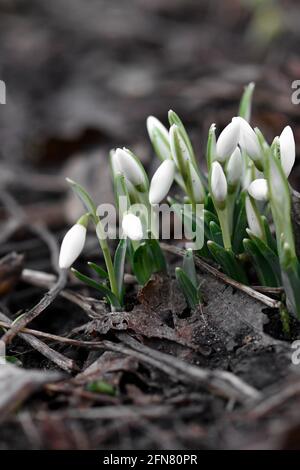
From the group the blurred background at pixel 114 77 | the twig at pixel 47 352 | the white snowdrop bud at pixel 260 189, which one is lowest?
the twig at pixel 47 352

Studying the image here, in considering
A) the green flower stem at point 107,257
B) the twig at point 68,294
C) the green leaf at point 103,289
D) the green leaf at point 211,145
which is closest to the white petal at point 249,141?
the green leaf at point 211,145

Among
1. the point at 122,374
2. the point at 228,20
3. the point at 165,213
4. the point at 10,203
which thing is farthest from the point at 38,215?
the point at 228,20

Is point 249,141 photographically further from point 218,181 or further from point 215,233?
point 215,233

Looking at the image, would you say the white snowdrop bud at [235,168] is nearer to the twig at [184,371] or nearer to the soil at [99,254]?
the soil at [99,254]

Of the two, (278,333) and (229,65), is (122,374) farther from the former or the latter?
(229,65)

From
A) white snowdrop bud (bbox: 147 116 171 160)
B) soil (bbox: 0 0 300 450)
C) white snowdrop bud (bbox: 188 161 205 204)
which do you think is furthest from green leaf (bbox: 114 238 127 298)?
white snowdrop bud (bbox: 147 116 171 160)
